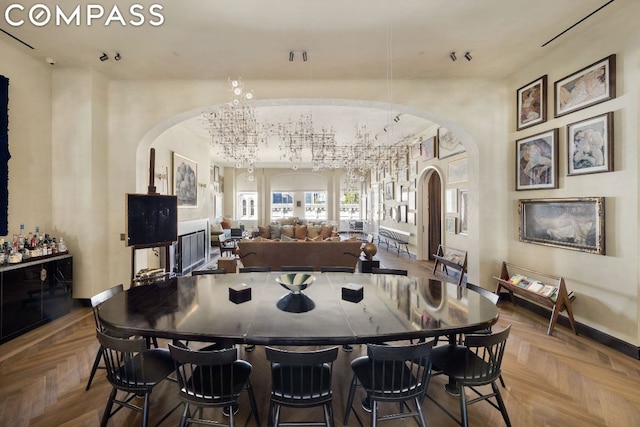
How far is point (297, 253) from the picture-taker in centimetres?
612

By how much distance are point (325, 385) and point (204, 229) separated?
738 cm

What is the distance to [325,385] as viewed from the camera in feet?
6.01

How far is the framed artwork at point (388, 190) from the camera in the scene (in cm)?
1063

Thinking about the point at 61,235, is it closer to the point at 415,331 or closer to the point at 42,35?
the point at 42,35

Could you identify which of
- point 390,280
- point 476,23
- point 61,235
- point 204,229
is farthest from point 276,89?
point 204,229

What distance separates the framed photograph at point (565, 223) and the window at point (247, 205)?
1247 centimetres

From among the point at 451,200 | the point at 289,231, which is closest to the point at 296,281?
the point at 451,200

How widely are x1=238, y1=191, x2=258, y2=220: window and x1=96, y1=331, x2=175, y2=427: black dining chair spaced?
13.1 m

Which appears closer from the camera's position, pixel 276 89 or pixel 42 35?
pixel 42 35

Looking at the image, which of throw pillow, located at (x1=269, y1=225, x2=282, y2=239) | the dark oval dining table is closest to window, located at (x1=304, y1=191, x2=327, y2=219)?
throw pillow, located at (x1=269, y1=225, x2=282, y2=239)

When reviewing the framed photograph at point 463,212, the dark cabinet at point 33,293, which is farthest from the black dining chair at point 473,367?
the dark cabinet at point 33,293

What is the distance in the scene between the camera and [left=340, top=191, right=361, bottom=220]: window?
602 inches

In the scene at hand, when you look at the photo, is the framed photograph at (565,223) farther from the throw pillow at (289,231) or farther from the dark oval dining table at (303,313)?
the throw pillow at (289,231)

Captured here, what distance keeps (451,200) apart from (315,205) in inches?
357
